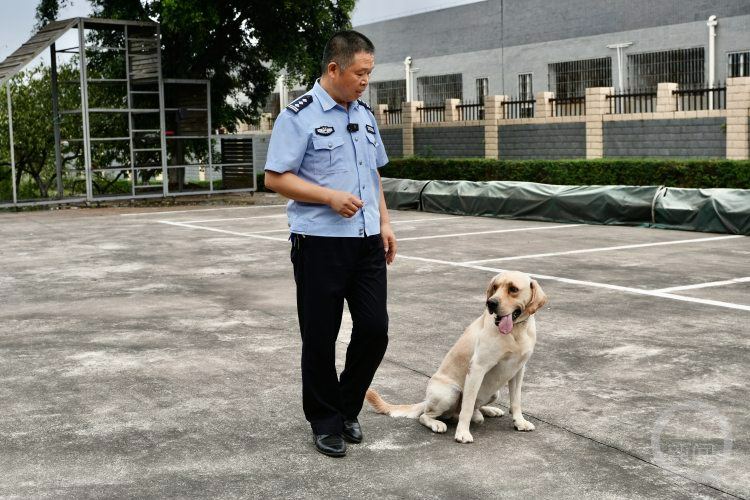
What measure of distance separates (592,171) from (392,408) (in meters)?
18.6

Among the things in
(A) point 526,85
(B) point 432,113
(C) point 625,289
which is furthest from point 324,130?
(A) point 526,85

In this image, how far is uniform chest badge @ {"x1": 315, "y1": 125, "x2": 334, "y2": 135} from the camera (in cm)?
443

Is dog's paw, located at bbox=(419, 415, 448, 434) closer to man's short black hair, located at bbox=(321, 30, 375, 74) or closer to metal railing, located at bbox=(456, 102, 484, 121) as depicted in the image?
man's short black hair, located at bbox=(321, 30, 375, 74)

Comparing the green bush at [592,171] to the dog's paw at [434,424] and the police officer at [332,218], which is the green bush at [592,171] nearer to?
the dog's paw at [434,424]

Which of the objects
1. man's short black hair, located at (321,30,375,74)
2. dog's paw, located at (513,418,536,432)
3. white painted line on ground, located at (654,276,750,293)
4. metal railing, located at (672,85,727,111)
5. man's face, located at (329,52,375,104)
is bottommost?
dog's paw, located at (513,418,536,432)

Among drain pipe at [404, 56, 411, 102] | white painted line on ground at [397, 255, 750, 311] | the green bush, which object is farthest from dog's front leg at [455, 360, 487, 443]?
drain pipe at [404, 56, 411, 102]

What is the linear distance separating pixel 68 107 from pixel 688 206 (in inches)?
646

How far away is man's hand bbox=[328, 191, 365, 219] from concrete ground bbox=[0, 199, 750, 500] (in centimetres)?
118

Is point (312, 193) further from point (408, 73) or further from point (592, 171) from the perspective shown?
point (408, 73)

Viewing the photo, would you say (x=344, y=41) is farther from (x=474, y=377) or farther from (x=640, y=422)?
(x=640, y=422)

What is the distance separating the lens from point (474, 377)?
4.60 metres

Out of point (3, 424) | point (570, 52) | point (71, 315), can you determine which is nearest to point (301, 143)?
point (3, 424)

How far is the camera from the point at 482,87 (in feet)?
116

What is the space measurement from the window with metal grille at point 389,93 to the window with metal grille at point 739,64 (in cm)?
1463
